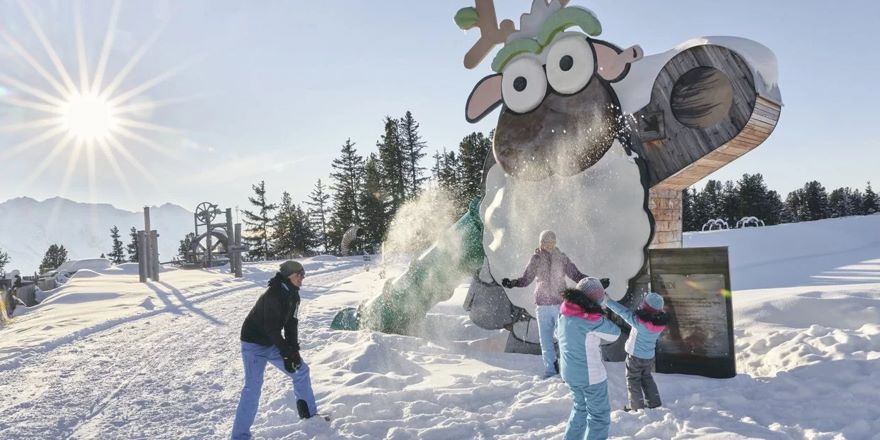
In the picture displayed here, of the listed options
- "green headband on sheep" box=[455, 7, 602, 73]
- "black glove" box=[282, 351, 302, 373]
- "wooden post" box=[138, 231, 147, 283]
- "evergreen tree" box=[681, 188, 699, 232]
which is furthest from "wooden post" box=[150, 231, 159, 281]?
"evergreen tree" box=[681, 188, 699, 232]

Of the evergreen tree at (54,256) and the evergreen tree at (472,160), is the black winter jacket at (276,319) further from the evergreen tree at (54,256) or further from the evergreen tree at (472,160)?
the evergreen tree at (54,256)

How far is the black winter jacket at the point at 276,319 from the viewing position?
14.5ft

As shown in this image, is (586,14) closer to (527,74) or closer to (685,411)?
(527,74)

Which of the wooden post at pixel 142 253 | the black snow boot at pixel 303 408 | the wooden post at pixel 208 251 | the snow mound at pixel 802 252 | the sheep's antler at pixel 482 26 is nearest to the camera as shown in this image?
the black snow boot at pixel 303 408

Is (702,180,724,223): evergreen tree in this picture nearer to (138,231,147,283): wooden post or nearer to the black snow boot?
(138,231,147,283): wooden post

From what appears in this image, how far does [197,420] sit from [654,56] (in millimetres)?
6476

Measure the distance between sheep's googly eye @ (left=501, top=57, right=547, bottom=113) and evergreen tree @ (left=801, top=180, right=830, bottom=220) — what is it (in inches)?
2206

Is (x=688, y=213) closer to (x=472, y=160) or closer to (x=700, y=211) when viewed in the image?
(x=700, y=211)

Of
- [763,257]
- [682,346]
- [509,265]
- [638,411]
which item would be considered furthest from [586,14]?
[763,257]

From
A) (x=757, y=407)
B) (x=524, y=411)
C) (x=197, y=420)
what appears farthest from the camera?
(x=197, y=420)

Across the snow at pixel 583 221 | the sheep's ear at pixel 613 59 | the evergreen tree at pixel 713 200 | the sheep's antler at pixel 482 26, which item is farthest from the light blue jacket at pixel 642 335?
the evergreen tree at pixel 713 200

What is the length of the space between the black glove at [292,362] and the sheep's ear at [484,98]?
14.5ft

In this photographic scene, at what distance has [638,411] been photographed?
14.8ft

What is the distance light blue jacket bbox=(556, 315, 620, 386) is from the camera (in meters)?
3.71
